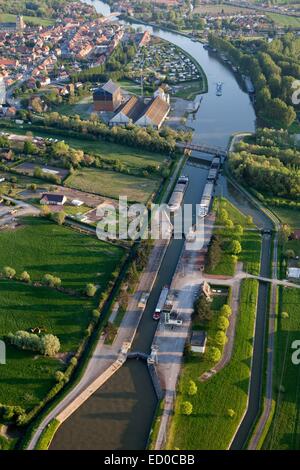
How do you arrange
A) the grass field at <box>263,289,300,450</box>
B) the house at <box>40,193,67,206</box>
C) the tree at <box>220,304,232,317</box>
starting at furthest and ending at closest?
the house at <box>40,193,67,206</box> → the tree at <box>220,304,232,317</box> → the grass field at <box>263,289,300,450</box>

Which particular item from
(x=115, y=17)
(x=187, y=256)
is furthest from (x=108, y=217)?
(x=115, y=17)

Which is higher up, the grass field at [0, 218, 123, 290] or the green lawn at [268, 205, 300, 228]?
the green lawn at [268, 205, 300, 228]

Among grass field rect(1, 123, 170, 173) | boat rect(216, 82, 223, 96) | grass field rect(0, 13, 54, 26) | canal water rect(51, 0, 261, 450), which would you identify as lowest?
canal water rect(51, 0, 261, 450)

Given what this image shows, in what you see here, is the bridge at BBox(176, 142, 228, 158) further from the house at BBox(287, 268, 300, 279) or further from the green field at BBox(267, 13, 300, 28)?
the green field at BBox(267, 13, 300, 28)

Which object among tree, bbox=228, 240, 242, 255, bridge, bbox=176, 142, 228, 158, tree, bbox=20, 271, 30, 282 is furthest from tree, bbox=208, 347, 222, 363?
bridge, bbox=176, 142, 228, 158

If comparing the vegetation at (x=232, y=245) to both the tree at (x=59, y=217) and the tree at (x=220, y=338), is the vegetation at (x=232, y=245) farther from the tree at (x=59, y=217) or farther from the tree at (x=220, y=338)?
the tree at (x=59, y=217)

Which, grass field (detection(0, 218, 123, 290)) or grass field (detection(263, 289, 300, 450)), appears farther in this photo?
grass field (detection(0, 218, 123, 290))

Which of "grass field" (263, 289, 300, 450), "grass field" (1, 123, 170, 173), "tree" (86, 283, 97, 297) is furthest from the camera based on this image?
"grass field" (1, 123, 170, 173)
